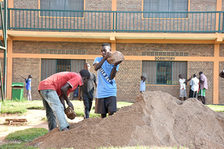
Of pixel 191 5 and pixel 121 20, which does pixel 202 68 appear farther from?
pixel 121 20

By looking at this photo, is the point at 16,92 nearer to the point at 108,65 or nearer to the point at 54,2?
the point at 54,2

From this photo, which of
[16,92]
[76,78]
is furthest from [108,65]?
[16,92]

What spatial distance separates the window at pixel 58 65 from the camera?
43.9 ft

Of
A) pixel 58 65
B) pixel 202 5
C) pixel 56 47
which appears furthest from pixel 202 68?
pixel 56 47

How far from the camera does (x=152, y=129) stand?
3406 millimetres

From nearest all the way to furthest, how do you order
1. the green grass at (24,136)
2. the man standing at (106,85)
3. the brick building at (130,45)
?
the man standing at (106,85)
the green grass at (24,136)
the brick building at (130,45)

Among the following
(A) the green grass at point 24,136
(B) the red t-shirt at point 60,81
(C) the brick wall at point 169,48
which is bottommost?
(A) the green grass at point 24,136

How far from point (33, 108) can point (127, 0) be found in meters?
7.70

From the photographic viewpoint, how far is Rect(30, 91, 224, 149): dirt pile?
3.31m

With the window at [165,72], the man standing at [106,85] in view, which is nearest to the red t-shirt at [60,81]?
the man standing at [106,85]

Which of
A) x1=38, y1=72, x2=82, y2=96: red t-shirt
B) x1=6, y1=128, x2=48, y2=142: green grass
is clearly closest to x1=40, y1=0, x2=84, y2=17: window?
x1=6, y1=128, x2=48, y2=142: green grass

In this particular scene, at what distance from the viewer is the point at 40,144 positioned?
3562 millimetres

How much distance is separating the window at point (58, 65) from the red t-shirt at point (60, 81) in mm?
9415

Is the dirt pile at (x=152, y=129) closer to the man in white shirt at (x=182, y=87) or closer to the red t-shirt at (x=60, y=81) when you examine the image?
the red t-shirt at (x=60, y=81)
